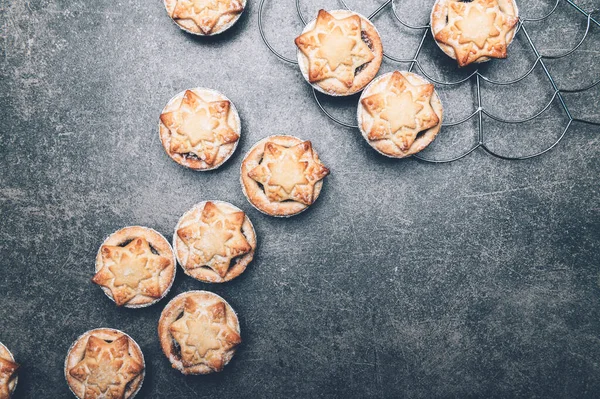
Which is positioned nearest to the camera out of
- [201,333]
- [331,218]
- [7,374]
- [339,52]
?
[339,52]

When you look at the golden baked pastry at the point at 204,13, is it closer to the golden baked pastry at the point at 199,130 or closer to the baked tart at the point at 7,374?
the golden baked pastry at the point at 199,130

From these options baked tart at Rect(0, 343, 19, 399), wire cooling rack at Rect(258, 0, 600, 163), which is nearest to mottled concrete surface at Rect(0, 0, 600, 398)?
wire cooling rack at Rect(258, 0, 600, 163)

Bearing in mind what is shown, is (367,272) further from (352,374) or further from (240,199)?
(240,199)

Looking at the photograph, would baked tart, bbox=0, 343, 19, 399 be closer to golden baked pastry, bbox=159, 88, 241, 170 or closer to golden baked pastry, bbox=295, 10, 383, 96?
golden baked pastry, bbox=159, 88, 241, 170

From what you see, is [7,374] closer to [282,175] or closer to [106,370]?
[106,370]

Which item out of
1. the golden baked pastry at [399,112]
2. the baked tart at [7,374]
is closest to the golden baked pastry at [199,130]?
the golden baked pastry at [399,112]

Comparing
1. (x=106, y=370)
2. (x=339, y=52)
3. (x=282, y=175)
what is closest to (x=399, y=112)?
(x=339, y=52)
